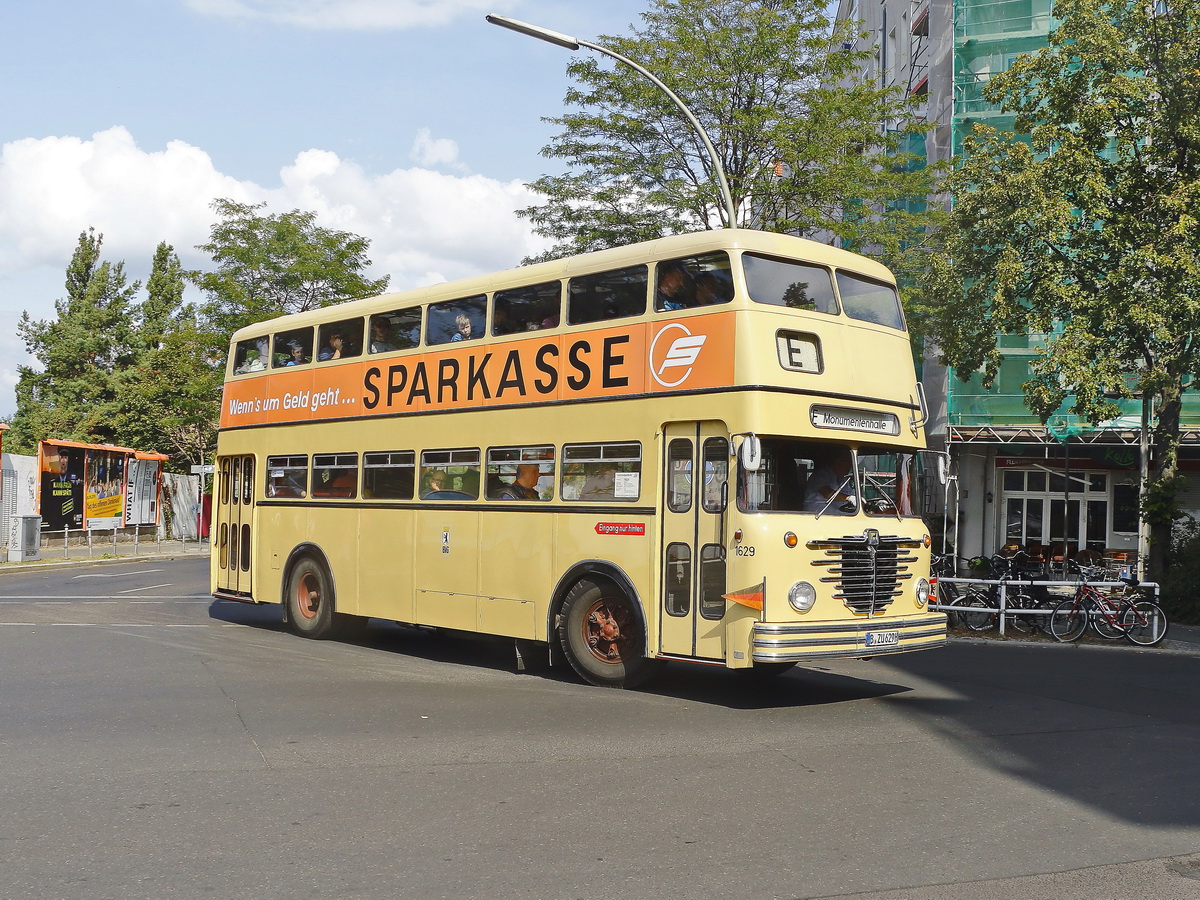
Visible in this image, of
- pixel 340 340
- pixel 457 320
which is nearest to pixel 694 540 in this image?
pixel 457 320

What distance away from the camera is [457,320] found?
44.4ft

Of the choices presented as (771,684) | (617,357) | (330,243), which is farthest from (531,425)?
(330,243)

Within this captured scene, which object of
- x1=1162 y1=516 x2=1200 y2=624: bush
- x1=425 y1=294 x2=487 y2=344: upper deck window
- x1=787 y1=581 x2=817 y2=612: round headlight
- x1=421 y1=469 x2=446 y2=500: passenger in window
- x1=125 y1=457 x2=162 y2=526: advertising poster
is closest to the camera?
x1=787 y1=581 x2=817 y2=612: round headlight

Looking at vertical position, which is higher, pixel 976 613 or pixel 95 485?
pixel 95 485

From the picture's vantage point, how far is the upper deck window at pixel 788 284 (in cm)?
1073

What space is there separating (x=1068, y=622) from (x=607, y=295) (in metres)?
10.1

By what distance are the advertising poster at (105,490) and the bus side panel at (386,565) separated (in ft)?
82.3

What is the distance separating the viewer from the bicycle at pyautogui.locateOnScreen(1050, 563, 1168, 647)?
1769cm

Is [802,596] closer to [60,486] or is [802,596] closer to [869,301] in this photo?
[869,301]

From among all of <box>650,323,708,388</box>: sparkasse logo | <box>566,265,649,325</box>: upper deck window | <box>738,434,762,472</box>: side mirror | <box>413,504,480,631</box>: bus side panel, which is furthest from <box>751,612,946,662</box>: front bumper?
<box>413,504,480,631</box>: bus side panel

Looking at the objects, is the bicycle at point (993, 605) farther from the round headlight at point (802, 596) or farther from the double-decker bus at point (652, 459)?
the round headlight at point (802, 596)

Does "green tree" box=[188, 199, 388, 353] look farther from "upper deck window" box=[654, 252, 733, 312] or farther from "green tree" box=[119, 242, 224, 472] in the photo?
"upper deck window" box=[654, 252, 733, 312]

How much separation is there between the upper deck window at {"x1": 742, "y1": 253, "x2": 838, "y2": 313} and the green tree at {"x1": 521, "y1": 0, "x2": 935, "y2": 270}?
11906 millimetres

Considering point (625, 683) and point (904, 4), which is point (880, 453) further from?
point (904, 4)
